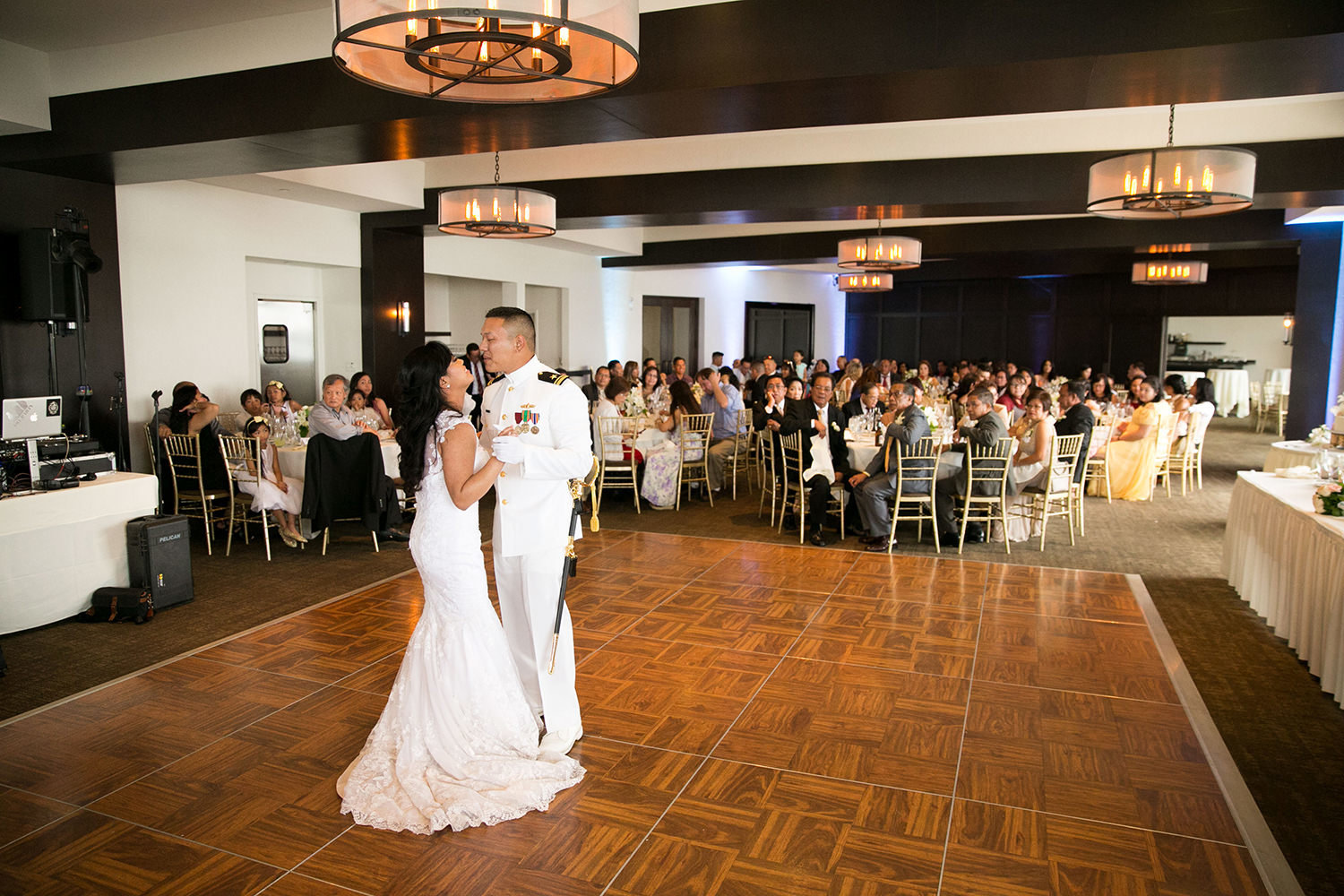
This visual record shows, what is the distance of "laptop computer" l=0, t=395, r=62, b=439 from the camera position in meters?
5.38

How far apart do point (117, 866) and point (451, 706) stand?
1111 millimetres

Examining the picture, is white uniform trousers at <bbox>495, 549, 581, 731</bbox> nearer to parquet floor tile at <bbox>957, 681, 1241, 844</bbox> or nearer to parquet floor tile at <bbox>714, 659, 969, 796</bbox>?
parquet floor tile at <bbox>714, 659, 969, 796</bbox>

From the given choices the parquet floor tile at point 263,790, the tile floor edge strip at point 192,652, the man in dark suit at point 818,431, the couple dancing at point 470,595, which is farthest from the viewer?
the man in dark suit at point 818,431

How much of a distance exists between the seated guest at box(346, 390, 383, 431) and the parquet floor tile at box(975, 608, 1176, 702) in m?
5.45

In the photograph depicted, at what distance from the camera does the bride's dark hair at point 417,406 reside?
3.28 metres

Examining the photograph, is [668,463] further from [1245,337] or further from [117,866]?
[1245,337]

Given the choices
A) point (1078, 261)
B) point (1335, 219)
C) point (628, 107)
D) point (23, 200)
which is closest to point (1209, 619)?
point (628, 107)

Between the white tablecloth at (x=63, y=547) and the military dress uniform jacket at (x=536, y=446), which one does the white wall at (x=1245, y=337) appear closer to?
the military dress uniform jacket at (x=536, y=446)

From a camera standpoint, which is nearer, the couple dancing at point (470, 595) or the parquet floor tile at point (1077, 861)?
the parquet floor tile at point (1077, 861)

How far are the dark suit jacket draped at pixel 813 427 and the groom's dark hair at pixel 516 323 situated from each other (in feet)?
15.6

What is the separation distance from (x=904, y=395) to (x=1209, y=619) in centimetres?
276

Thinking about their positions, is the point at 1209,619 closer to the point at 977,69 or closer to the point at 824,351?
the point at 977,69

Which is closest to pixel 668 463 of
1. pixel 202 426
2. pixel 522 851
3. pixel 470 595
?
pixel 202 426

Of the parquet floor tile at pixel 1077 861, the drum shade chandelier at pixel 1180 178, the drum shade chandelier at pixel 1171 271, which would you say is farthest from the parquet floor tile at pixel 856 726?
the drum shade chandelier at pixel 1171 271
